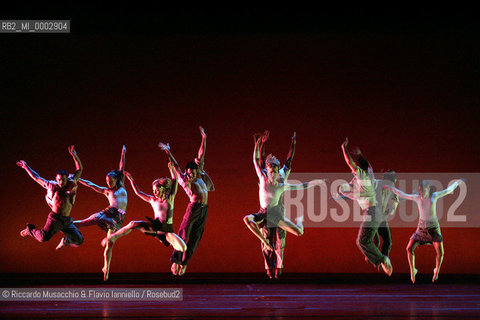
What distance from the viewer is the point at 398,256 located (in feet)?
26.8

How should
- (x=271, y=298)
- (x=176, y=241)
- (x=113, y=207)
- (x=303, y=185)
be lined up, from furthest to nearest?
(x=113, y=207), (x=303, y=185), (x=176, y=241), (x=271, y=298)

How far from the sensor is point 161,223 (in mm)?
6805

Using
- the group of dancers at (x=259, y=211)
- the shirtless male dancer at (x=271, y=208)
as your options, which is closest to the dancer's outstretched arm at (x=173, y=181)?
the group of dancers at (x=259, y=211)

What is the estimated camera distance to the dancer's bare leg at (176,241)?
6.62 m

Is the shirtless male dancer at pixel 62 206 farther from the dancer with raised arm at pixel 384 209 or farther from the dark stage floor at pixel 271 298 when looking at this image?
the dancer with raised arm at pixel 384 209

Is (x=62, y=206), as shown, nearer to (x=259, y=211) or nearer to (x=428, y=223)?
(x=259, y=211)

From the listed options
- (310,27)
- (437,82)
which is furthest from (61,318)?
(437,82)

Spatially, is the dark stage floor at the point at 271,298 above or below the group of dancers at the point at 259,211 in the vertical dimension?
below

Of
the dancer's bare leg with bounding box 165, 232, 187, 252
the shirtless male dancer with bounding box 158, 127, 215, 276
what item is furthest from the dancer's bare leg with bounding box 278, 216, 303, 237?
the dancer's bare leg with bounding box 165, 232, 187, 252

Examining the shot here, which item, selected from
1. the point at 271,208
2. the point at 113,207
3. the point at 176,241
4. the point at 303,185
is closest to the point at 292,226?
the point at 271,208

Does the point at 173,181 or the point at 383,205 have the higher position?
the point at 173,181

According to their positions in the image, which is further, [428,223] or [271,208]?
[428,223]

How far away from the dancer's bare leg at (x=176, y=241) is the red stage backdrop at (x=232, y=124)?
1.49 metres

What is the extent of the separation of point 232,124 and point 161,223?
2.15m
